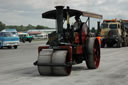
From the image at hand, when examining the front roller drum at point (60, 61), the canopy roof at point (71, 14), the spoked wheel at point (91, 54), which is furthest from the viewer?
the spoked wheel at point (91, 54)

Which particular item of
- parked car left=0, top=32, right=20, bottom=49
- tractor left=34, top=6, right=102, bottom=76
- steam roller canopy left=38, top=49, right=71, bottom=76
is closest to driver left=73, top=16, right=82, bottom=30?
tractor left=34, top=6, right=102, bottom=76

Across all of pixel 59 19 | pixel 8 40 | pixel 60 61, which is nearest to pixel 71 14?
pixel 59 19

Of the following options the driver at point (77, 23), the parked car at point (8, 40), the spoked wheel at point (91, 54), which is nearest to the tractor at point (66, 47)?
the spoked wheel at point (91, 54)

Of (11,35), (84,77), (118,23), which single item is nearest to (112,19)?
(118,23)

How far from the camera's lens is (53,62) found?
8938 millimetres

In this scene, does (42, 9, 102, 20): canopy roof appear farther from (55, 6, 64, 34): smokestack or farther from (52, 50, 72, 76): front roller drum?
(52, 50, 72, 76): front roller drum

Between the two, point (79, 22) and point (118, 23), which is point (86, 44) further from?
point (118, 23)

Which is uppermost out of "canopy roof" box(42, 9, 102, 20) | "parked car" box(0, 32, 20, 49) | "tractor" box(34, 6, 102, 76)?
"canopy roof" box(42, 9, 102, 20)

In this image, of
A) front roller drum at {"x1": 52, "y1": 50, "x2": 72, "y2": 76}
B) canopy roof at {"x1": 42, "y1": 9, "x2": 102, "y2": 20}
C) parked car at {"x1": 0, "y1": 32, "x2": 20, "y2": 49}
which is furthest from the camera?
parked car at {"x1": 0, "y1": 32, "x2": 20, "y2": 49}

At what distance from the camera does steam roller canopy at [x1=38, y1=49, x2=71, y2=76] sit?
8883mm

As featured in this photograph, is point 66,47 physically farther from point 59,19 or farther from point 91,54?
point 91,54

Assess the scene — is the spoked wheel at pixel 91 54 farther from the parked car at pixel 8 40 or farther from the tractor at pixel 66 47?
the parked car at pixel 8 40

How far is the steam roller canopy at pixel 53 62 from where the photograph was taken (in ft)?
29.1

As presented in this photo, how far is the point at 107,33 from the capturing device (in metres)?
28.8
